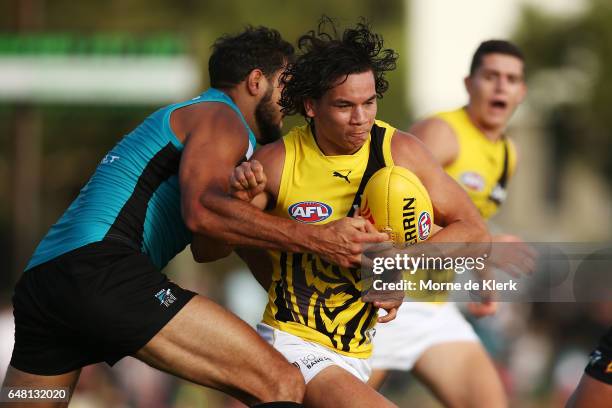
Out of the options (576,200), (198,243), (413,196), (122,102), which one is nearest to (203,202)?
(198,243)

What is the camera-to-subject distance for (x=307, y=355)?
5258 mm

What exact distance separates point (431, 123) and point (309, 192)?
1948mm

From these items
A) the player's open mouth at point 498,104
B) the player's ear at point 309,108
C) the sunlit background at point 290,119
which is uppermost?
the player's ear at point 309,108

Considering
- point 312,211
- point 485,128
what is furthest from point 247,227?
point 485,128

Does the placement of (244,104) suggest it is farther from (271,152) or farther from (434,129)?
(434,129)

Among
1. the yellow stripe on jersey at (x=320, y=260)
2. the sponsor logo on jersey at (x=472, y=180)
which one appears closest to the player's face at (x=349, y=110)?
the yellow stripe on jersey at (x=320, y=260)

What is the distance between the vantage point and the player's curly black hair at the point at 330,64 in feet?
17.0

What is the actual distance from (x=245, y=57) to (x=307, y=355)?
1.61 metres

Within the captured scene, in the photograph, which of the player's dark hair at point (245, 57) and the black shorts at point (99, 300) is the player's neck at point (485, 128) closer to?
the player's dark hair at point (245, 57)

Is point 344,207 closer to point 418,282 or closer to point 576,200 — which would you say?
point 418,282

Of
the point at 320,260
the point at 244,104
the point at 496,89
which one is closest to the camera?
the point at 320,260

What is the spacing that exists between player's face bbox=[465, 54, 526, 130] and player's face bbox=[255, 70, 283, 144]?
1.90 meters

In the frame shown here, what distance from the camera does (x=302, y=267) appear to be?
5406 millimetres

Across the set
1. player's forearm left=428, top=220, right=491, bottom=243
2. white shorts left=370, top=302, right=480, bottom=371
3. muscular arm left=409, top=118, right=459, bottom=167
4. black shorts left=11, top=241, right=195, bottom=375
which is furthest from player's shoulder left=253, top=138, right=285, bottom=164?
white shorts left=370, top=302, right=480, bottom=371
